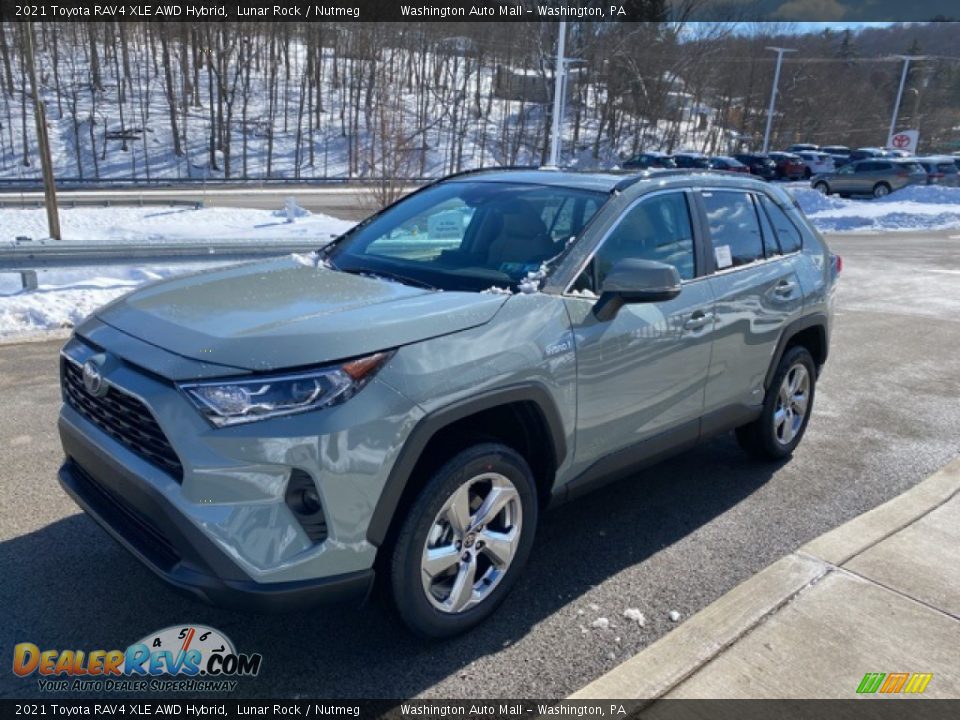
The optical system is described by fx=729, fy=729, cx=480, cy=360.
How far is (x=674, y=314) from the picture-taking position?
3.56 metres

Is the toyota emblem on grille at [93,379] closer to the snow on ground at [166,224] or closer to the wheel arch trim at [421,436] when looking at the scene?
the wheel arch trim at [421,436]

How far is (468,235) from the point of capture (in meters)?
3.80

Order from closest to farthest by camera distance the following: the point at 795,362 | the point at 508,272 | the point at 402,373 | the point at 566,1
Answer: the point at 402,373
the point at 508,272
the point at 795,362
the point at 566,1

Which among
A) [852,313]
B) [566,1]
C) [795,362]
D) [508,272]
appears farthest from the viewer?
[566,1]

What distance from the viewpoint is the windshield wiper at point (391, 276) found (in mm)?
3191

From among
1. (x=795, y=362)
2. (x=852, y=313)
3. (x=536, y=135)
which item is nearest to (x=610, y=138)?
(x=536, y=135)

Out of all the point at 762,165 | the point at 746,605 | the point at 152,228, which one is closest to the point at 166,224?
the point at 152,228

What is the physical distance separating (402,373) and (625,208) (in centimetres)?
157

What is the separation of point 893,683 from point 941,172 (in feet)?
118

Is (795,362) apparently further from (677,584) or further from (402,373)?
(402,373)

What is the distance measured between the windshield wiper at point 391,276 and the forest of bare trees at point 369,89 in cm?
3427

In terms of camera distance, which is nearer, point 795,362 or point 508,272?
point 508,272

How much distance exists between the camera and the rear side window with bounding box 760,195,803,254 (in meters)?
4.60

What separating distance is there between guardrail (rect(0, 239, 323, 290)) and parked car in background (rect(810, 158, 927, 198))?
28560 millimetres
